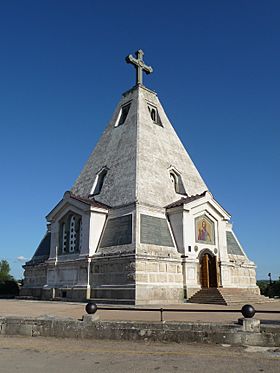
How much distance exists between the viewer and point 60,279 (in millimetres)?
26312

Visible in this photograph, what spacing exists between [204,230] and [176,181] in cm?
508

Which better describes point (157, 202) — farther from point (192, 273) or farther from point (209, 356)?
point (209, 356)

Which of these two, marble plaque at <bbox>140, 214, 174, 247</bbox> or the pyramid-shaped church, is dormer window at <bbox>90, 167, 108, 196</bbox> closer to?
the pyramid-shaped church

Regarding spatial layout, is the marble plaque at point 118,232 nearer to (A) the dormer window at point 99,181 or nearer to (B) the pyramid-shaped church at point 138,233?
(B) the pyramid-shaped church at point 138,233

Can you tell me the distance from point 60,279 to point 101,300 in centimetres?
528

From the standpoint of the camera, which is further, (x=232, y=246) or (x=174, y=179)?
(x=174, y=179)

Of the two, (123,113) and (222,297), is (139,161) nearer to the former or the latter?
(123,113)

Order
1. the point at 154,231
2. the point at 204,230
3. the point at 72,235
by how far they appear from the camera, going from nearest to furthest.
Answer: the point at 154,231, the point at 204,230, the point at 72,235

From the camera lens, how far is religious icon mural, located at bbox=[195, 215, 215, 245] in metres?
25.8

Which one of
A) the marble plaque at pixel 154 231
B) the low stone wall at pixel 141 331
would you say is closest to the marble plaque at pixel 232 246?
the marble plaque at pixel 154 231

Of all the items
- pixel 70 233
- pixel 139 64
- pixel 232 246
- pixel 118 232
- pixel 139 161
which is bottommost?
pixel 232 246

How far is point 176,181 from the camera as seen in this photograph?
29328mm

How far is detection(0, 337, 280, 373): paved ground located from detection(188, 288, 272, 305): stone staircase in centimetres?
1330

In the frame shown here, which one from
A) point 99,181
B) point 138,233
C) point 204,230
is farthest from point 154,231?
point 99,181
